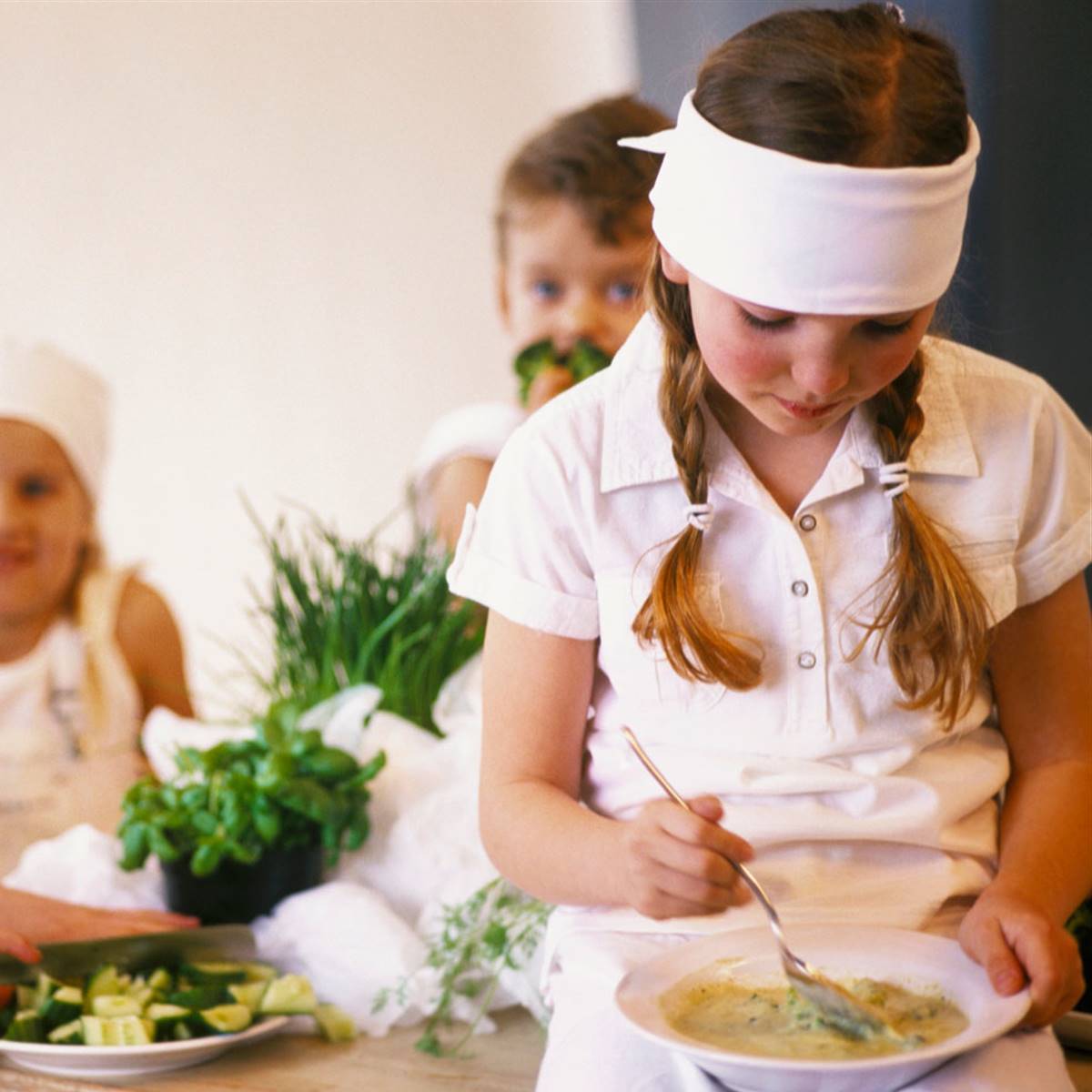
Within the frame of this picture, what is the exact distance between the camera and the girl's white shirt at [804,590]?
1150 mm

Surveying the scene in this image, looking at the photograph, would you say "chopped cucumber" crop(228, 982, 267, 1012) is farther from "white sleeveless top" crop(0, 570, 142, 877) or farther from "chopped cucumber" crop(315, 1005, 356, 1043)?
"white sleeveless top" crop(0, 570, 142, 877)

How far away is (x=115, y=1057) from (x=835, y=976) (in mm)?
609

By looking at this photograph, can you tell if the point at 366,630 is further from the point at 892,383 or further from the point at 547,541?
the point at 892,383

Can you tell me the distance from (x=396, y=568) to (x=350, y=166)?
102 inches

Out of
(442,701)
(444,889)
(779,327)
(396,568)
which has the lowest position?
(444,889)

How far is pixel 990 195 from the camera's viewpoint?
5.10 ft

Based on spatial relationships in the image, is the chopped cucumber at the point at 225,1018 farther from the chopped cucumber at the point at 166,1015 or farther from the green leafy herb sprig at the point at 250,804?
the green leafy herb sprig at the point at 250,804

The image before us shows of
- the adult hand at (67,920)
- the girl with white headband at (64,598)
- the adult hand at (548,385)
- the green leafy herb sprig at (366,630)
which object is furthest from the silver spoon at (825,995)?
the girl with white headband at (64,598)

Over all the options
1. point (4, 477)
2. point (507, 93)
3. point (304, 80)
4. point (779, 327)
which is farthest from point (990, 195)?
point (304, 80)

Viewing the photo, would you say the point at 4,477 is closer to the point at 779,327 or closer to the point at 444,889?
the point at 444,889

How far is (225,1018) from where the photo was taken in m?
1.33

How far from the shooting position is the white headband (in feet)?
3.24

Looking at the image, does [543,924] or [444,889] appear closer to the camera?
[543,924]

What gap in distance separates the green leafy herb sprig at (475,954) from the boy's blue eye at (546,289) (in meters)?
1.09
